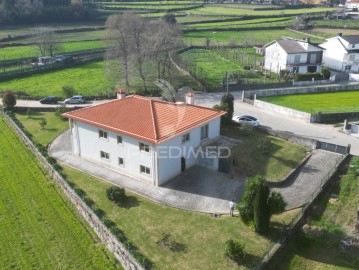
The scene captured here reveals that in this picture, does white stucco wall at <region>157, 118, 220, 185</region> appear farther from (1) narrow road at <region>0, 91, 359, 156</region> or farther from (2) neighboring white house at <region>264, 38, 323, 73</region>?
(2) neighboring white house at <region>264, 38, 323, 73</region>

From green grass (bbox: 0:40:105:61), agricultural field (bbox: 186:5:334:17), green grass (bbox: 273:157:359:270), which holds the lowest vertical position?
green grass (bbox: 273:157:359:270)

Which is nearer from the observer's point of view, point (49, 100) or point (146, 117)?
point (146, 117)

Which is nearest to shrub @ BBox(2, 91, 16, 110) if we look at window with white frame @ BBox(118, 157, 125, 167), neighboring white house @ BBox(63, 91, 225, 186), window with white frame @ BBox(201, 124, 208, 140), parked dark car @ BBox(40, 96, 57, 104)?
parked dark car @ BBox(40, 96, 57, 104)

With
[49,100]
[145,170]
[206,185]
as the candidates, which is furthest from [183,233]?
[49,100]

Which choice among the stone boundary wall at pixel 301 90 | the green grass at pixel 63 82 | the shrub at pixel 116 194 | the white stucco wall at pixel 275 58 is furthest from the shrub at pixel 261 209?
the white stucco wall at pixel 275 58

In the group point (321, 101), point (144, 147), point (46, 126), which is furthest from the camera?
point (321, 101)

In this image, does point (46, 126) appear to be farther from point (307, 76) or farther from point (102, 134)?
point (307, 76)
